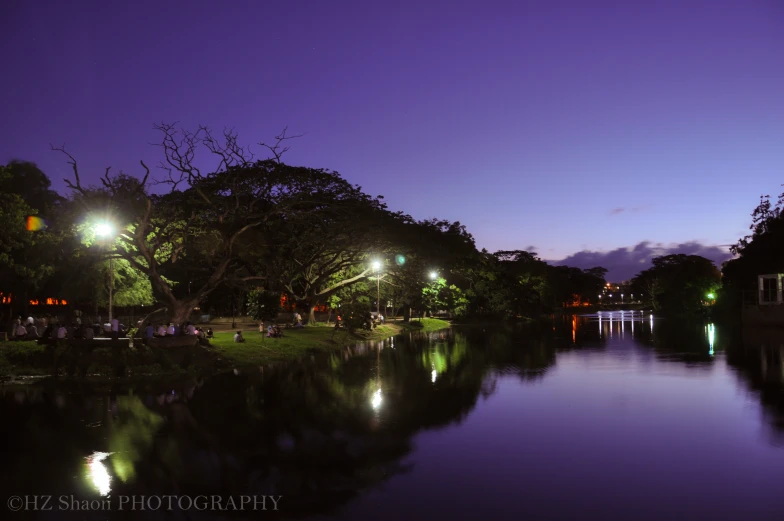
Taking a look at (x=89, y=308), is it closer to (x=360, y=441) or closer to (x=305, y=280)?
(x=305, y=280)

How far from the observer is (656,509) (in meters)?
9.87

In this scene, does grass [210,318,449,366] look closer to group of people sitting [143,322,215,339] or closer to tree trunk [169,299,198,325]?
group of people sitting [143,322,215,339]

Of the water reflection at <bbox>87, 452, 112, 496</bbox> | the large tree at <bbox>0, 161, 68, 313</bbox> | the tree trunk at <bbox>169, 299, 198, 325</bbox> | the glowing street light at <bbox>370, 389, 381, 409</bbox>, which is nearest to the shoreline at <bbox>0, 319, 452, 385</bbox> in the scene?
the tree trunk at <bbox>169, 299, 198, 325</bbox>

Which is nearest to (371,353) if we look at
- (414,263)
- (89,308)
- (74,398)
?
(74,398)

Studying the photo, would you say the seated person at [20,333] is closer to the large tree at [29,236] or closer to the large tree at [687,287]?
the large tree at [29,236]

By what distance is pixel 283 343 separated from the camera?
3844 centimetres

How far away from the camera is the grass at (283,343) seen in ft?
108

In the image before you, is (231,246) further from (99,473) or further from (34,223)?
(99,473)

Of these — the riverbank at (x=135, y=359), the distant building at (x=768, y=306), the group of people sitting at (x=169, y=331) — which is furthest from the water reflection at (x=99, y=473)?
the distant building at (x=768, y=306)

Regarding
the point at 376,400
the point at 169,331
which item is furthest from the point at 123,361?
the point at 376,400

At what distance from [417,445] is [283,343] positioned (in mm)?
25459

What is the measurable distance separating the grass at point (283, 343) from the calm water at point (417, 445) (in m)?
6.60

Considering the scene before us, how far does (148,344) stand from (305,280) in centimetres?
3139

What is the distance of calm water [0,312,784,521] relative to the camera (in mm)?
10281
